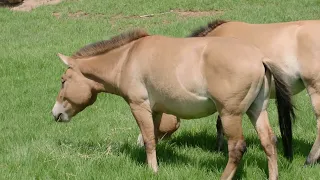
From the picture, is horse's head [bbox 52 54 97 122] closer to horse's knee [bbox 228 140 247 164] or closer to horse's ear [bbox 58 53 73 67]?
horse's ear [bbox 58 53 73 67]

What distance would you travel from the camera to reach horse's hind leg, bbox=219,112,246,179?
490 cm

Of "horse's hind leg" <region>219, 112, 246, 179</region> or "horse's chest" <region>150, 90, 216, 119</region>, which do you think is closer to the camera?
"horse's hind leg" <region>219, 112, 246, 179</region>

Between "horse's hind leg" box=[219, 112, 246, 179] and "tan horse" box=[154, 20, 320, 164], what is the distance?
1.01 m

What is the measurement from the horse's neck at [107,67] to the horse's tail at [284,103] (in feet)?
5.48

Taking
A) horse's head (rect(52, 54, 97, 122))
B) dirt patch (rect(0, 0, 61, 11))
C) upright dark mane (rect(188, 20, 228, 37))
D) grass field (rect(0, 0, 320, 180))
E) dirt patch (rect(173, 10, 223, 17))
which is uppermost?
upright dark mane (rect(188, 20, 228, 37))

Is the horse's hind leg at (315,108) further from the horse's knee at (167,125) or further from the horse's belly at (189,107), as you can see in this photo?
the horse's knee at (167,125)

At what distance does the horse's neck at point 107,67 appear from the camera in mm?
5695

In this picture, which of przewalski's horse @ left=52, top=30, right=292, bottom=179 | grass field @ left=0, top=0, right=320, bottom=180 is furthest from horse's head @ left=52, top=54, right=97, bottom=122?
grass field @ left=0, top=0, right=320, bottom=180

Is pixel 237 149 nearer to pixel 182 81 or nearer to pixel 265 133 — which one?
pixel 265 133

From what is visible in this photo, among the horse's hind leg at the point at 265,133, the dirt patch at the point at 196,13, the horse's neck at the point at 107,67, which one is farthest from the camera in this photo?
the dirt patch at the point at 196,13

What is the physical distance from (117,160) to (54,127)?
219 centimetres

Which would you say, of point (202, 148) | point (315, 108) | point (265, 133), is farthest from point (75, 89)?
point (315, 108)

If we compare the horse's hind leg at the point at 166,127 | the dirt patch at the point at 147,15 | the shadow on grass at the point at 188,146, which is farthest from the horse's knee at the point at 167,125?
the dirt patch at the point at 147,15

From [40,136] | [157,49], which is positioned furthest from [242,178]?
[40,136]
